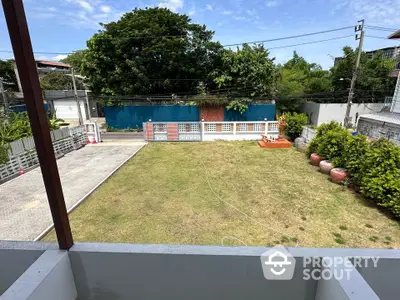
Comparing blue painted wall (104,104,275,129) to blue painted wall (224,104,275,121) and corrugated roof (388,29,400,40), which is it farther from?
corrugated roof (388,29,400,40)

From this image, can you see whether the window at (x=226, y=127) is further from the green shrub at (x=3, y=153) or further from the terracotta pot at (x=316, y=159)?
the green shrub at (x=3, y=153)

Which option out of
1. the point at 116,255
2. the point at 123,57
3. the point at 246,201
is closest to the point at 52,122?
the point at 123,57

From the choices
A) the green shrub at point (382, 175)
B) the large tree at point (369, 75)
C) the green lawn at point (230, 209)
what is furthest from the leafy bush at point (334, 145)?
the large tree at point (369, 75)

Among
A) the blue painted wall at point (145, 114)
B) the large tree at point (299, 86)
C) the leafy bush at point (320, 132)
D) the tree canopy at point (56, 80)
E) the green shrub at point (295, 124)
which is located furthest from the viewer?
the tree canopy at point (56, 80)

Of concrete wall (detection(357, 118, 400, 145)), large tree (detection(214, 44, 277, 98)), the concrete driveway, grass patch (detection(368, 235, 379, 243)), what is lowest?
grass patch (detection(368, 235, 379, 243))

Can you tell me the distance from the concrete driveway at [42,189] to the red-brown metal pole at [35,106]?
386cm

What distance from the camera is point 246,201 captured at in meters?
5.44

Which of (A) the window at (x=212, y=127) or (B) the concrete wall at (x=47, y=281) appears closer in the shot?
(B) the concrete wall at (x=47, y=281)

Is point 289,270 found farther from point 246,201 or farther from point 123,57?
point 123,57

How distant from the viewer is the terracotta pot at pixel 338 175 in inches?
244

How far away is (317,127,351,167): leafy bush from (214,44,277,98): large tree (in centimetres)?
746

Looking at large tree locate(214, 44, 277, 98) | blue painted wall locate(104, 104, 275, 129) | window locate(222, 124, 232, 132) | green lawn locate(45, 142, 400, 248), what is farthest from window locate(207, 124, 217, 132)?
green lawn locate(45, 142, 400, 248)

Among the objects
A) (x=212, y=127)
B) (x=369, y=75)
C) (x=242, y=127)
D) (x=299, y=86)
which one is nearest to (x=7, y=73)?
(x=212, y=127)

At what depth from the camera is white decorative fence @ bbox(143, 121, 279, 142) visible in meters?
11.9
